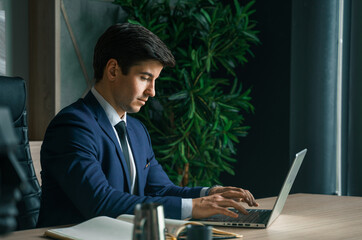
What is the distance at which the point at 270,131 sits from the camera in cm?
440

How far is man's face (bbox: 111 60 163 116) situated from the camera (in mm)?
1969

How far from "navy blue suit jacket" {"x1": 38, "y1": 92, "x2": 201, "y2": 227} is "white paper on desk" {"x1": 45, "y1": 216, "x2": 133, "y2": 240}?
22 centimetres

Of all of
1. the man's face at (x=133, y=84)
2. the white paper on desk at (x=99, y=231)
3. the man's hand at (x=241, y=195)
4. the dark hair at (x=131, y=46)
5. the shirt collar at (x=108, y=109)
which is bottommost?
the man's hand at (x=241, y=195)

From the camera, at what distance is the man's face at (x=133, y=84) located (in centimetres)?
197

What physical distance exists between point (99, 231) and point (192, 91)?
2.53 m

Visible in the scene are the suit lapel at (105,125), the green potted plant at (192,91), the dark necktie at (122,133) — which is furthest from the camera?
the green potted plant at (192,91)

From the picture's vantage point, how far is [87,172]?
1637 millimetres

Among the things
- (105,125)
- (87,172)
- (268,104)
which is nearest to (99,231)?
(87,172)

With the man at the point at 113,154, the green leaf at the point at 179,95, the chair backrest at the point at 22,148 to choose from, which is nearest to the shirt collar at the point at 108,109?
the man at the point at 113,154

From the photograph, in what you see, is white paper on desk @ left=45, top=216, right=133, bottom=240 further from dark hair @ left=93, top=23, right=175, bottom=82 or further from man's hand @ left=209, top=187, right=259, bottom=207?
dark hair @ left=93, top=23, right=175, bottom=82

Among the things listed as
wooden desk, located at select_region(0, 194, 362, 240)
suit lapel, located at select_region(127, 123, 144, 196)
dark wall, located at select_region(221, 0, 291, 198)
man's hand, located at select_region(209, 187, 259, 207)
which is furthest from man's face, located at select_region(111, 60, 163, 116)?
dark wall, located at select_region(221, 0, 291, 198)

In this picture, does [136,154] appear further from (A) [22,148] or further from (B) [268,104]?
(B) [268,104]

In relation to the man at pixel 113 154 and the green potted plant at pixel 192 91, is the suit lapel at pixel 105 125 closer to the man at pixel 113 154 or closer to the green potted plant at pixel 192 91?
the man at pixel 113 154

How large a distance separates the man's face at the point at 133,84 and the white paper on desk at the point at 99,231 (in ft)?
2.19
